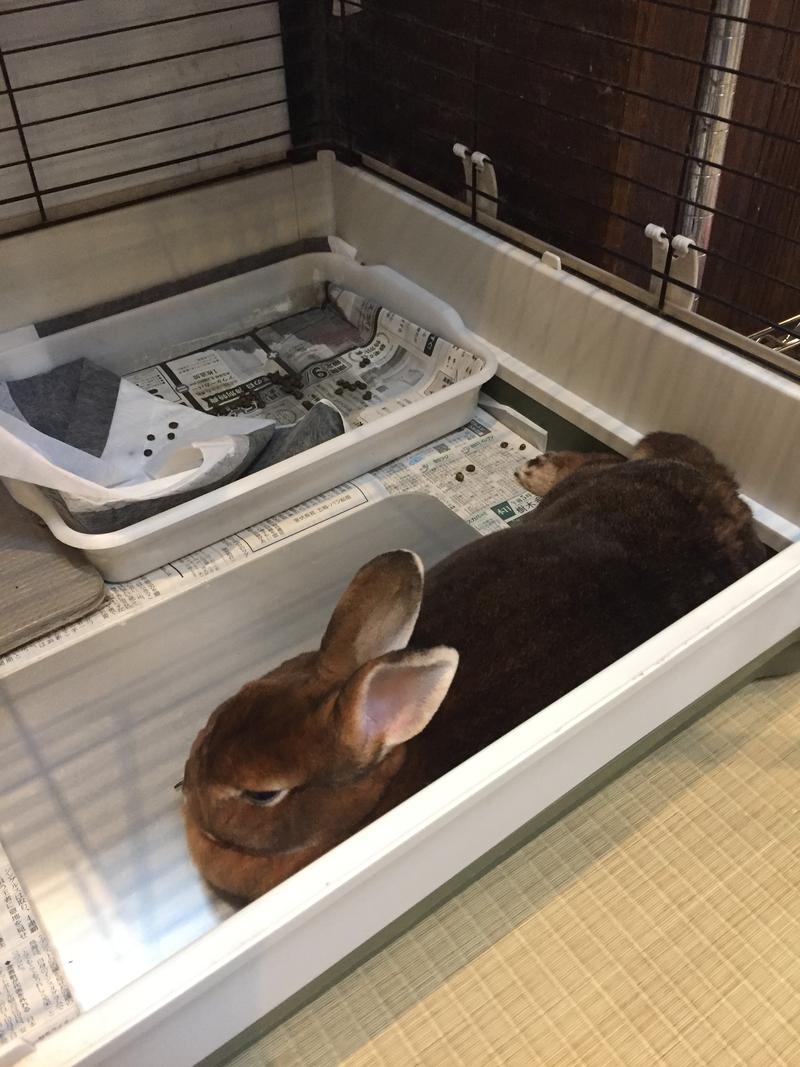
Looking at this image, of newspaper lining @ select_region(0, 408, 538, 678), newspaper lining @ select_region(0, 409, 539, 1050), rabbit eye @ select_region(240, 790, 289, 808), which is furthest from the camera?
newspaper lining @ select_region(0, 408, 538, 678)

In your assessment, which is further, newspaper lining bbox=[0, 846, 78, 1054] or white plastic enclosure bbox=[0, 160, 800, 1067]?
newspaper lining bbox=[0, 846, 78, 1054]

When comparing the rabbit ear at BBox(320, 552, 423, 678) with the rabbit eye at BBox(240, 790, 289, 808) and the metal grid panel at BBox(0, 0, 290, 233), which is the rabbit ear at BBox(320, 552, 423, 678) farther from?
the metal grid panel at BBox(0, 0, 290, 233)

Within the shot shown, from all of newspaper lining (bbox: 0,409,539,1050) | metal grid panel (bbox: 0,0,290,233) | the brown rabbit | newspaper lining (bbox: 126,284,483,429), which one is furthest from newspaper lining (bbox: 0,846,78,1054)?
metal grid panel (bbox: 0,0,290,233)

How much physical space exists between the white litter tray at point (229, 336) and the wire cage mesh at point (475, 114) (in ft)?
0.63

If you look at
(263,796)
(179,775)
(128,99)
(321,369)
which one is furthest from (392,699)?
(128,99)

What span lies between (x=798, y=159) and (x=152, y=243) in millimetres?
1100

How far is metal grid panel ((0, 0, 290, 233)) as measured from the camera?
1.50 m

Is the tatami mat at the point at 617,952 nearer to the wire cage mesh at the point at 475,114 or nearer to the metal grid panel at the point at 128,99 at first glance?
the wire cage mesh at the point at 475,114

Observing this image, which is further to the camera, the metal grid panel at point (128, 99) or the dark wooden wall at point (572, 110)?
the metal grid panel at point (128, 99)

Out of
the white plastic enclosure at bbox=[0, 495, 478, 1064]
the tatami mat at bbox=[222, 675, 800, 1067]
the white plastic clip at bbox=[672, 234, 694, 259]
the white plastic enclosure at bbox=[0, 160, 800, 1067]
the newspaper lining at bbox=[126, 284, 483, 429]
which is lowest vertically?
the tatami mat at bbox=[222, 675, 800, 1067]

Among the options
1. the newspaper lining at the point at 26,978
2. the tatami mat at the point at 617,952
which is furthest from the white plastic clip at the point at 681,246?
the newspaper lining at the point at 26,978

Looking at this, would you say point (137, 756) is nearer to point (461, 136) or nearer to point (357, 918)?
point (357, 918)

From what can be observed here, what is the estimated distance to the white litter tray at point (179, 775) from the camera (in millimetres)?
715

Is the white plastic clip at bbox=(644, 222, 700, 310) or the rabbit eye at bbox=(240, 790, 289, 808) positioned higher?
the white plastic clip at bbox=(644, 222, 700, 310)
